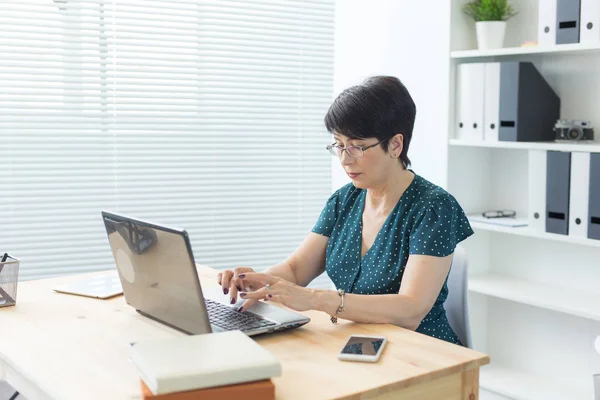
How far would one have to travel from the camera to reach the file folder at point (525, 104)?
2914 millimetres

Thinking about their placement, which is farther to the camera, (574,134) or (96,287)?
(574,134)

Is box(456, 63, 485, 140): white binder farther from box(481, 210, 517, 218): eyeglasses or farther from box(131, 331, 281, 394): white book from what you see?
box(131, 331, 281, 394): white book

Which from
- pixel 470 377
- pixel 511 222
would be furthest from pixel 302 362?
pixel 511 222

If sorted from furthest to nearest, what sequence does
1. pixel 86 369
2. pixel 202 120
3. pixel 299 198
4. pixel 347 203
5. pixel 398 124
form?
pixel 299 198
pixel 202 120
pixel 347 203
pixel 398 124
pixel 86 369

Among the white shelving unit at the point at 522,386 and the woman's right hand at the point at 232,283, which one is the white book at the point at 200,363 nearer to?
the woman's right hand at the point at 232,283

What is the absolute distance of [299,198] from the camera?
13.0 ft

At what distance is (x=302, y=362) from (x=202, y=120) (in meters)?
2.18

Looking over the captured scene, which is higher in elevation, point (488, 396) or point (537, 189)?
point (537, 189)

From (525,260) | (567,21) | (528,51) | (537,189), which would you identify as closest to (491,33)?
(528,51)

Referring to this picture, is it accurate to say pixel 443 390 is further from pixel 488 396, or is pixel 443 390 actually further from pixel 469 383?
pixel 488 396

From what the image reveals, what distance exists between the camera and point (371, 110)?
2.12 meters

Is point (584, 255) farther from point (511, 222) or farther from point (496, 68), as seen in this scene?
point (496, 68)

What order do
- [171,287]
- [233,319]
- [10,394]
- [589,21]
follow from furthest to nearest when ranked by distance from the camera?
[10,394] < [589,21] < [233,319] < [171,287]

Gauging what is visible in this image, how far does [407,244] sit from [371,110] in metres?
0.38
